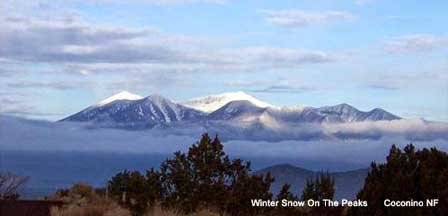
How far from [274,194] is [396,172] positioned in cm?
755

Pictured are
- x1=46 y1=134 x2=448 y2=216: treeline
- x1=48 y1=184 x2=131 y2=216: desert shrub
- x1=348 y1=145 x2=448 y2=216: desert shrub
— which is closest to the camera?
x1=348 y1=145 x2=448 y2=216: desert shrub

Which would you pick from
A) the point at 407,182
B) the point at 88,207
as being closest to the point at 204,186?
the point at 88,207

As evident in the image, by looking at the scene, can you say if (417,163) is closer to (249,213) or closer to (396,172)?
(396,172)

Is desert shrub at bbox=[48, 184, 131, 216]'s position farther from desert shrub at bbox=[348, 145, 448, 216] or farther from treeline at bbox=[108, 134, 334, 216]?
desert shrub at bbox=[348, 145, 448, 216]

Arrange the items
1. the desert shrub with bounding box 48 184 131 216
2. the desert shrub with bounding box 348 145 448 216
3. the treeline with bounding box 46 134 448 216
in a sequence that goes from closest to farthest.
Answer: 1. the desert shrub with bounding box 348 145 448 216
2. the desert shrub with bounding box 48 184 131 216
3. the treeline with bounding box 46 134 448 216

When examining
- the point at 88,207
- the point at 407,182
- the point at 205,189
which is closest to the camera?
the point at 407,182

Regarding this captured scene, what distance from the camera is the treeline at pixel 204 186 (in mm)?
28375

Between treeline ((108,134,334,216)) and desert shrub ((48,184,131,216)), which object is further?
treeline ((108,134,334,216))

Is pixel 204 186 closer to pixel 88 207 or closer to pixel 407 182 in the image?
pixel 88 207

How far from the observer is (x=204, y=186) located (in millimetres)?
29625

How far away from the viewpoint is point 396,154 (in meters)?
22.4

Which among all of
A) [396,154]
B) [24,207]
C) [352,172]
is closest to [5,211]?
[24,207]

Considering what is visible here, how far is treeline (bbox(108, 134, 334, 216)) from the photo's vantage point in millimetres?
28375

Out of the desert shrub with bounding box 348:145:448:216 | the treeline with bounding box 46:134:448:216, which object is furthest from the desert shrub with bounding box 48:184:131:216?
the desert shrub with bounding box 348:145:448:216
